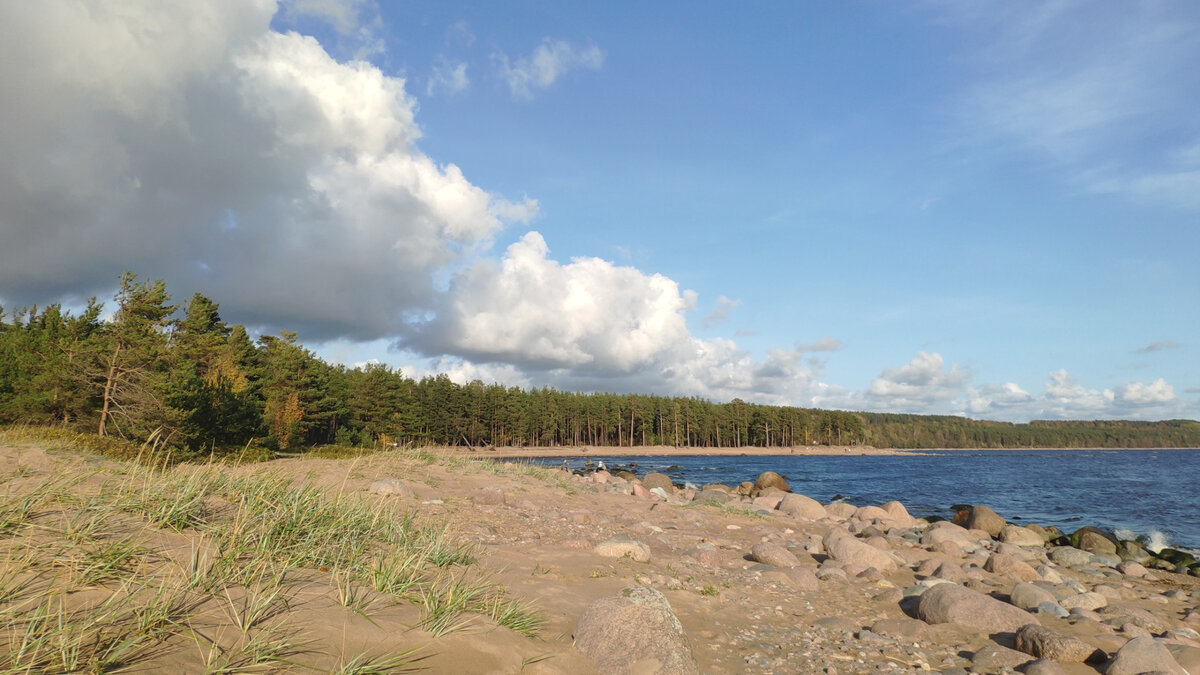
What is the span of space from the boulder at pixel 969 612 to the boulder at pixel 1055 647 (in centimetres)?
58

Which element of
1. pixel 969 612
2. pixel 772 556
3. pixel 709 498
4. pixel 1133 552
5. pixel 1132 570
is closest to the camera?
pixel 969 612

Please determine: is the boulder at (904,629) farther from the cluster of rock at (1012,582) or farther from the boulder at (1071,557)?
the boulder at (1071,557)

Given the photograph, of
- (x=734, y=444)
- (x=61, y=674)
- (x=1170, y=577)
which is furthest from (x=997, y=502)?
(x=734, y=444)

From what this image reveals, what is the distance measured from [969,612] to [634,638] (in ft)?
17.3

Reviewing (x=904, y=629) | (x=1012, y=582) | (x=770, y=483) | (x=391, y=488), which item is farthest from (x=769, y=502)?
(x=904, y=629)

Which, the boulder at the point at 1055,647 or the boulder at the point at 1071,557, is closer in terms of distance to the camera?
the boulder at the point at 1055,647

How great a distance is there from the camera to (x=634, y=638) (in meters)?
5.11

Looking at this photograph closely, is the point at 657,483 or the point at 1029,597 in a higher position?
the point at 1029,597

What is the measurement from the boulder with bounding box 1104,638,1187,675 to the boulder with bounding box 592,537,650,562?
5533 mm

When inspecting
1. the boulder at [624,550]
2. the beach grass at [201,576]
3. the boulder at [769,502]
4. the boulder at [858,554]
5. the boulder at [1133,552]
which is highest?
the beach grass at [201,576]

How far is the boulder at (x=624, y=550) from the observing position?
29.7ft

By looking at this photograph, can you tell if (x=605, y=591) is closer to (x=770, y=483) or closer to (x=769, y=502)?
(x=769, y=502)

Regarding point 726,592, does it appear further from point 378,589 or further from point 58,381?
point 58,381

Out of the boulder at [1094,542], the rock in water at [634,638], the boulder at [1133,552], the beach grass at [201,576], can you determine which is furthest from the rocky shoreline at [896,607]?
the beach grass at [201,576]
